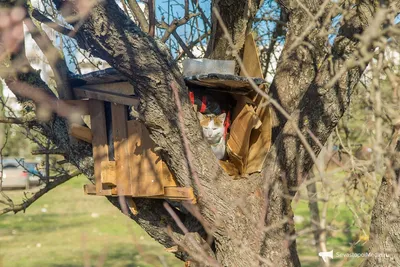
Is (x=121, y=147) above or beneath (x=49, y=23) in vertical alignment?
beneath

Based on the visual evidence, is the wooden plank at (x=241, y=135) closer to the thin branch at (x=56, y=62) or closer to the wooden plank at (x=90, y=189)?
the wooden plank at (x=90, y=189)

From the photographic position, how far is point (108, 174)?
4.31 metres

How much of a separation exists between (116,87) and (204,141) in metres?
0.84

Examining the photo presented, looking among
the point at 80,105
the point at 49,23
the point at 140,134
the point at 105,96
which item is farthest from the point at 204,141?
the point at 49,23

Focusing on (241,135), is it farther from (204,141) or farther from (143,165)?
(143,165)

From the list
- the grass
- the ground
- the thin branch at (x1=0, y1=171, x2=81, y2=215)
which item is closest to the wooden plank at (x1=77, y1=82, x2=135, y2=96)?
the thin branch at (x1=0, y1=171, x2=81, y2=215)

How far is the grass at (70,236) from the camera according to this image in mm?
12445

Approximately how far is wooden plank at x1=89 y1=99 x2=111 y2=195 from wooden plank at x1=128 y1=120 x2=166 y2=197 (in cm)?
23

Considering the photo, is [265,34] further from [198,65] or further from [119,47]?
[119,47]

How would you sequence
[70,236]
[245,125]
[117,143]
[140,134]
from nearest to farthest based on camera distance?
[245,125] → [140,134] → [117,143] → [70,236]

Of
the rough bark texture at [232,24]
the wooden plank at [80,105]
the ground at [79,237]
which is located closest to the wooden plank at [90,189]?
the wooden plank at [80,105]

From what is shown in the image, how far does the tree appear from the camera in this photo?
3.50 m

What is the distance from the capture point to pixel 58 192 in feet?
79.5

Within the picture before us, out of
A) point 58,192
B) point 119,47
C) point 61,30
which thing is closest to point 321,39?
point 119,47
